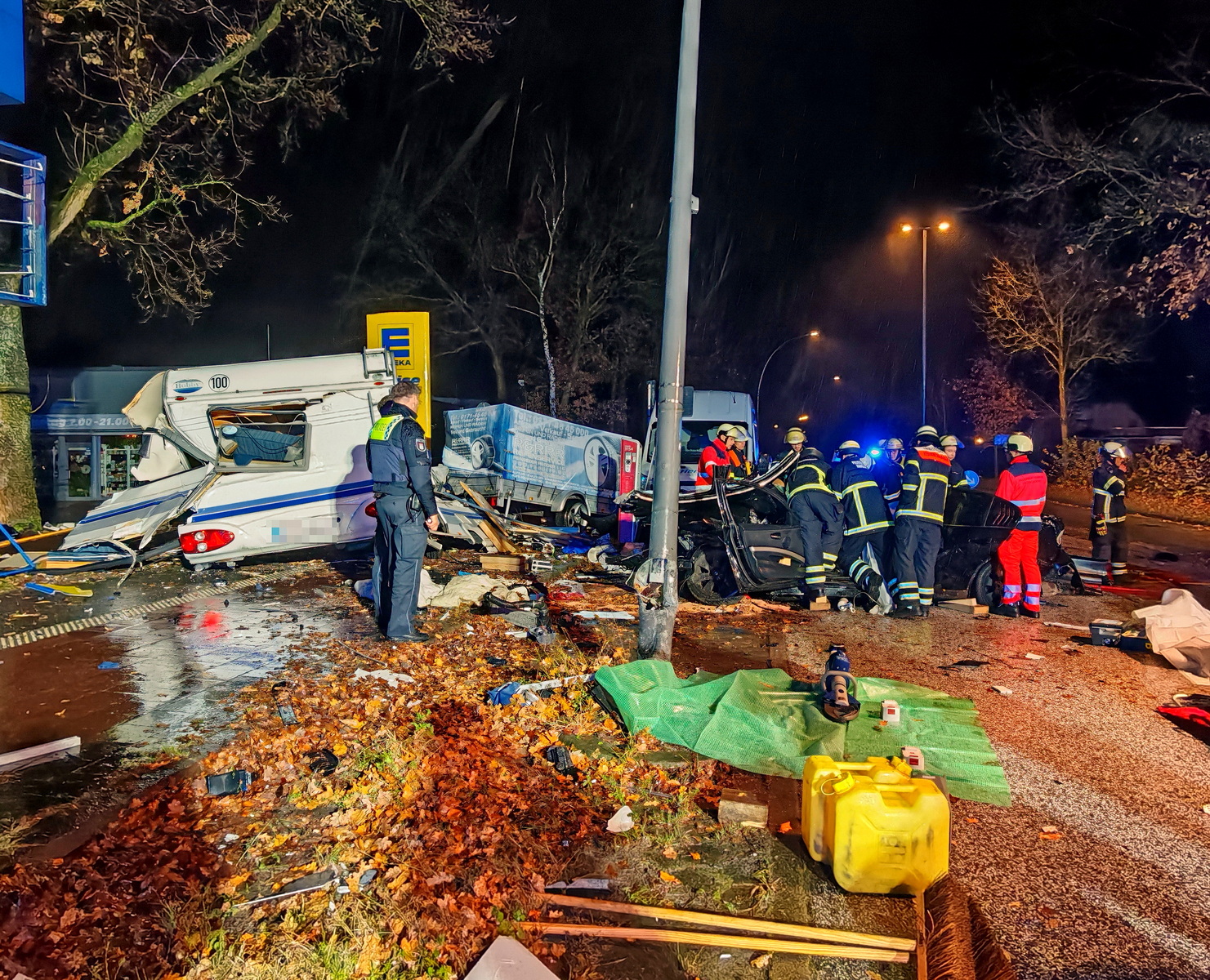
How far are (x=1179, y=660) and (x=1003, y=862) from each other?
3.82 metres

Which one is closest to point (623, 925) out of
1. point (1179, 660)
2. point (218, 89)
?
point (1179, 660)

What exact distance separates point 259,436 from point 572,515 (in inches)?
267

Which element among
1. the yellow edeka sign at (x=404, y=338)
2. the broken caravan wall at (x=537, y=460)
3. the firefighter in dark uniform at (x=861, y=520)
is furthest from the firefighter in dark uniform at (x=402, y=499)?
the yellow edeka sign at (x=404, y=338)

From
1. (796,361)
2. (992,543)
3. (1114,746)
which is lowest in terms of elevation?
(1114,746)

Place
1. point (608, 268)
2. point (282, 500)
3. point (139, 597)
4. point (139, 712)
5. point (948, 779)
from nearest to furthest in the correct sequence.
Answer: point (948, 779)
point (139, 712)
point (139, 597)
point (282, 500)
point (608, 268)

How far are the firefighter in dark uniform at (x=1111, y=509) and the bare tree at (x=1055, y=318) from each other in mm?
18422

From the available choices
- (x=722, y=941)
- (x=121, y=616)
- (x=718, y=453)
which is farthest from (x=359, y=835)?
(x=718, y=453)

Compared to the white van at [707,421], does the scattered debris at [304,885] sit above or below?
below

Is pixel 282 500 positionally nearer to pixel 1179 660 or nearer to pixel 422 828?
pixel 422 828

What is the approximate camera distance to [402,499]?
234 inches

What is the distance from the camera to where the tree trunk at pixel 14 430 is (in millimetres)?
11977

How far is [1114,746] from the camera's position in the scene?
434 centimetres

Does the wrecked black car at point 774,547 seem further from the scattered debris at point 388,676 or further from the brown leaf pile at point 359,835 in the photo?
the scattered debris at point 388,676

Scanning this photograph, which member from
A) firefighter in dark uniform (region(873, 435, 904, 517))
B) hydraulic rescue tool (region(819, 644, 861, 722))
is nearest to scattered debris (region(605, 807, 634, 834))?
hydraulic rescue tool (region(819, 644, 861, 722))
